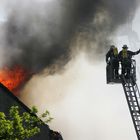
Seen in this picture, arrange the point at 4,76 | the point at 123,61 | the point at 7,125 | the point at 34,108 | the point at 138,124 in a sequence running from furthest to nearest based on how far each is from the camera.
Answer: the point at 4,76
the point at 123,61
the point at 138,124
the point at 34,108
the point at 7,125

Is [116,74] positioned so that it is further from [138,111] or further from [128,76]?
[138,111]

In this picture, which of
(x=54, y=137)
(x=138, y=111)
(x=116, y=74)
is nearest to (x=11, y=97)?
(x=116, y=74)

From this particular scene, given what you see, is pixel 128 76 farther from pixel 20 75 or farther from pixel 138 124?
pixel 20 75

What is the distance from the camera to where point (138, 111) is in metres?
18.6

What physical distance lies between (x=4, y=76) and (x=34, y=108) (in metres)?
19.7

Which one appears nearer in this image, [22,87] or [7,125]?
[7,125]

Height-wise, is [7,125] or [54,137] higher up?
[54,137]

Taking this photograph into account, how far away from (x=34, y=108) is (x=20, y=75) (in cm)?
2025

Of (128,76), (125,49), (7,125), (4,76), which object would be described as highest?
(4,76)

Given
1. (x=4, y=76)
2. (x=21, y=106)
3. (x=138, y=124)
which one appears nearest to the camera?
(x=138, y=124)

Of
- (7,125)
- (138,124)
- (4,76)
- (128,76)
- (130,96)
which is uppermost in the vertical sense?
(4,76)

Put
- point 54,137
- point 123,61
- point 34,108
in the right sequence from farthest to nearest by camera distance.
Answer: point 54,137 → point 123,61 → point 34,108

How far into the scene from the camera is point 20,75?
32312 millimetres

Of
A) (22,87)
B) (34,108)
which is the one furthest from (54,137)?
(34,108)
